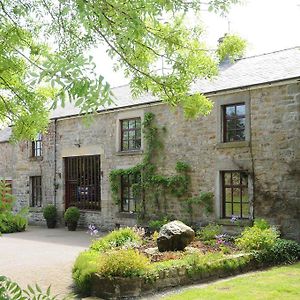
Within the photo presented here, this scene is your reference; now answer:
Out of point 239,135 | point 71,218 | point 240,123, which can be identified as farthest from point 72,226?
point 240,123

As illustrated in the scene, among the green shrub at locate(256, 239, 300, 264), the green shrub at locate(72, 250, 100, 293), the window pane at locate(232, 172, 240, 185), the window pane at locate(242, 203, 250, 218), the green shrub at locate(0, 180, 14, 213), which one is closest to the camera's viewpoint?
the green shrub at locate(0, 180, 14, 213)

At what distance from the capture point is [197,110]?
4.86 m

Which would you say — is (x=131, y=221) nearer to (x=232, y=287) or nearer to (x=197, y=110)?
(x=232, y=287)

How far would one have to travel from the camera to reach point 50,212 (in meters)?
20.4

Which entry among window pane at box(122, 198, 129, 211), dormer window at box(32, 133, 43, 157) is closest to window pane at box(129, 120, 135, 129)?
window pane at box(122, 198, 129, 211)

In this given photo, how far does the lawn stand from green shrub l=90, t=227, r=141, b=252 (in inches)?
129

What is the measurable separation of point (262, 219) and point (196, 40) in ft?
29.0

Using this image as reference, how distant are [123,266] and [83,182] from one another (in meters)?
11.8

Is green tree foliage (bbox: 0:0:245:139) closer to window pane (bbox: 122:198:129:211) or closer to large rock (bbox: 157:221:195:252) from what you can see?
large rock (bbox: 157:221:195:252)

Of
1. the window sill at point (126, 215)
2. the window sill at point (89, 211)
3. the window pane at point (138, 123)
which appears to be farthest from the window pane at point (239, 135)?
the window sill at point (89, 211)

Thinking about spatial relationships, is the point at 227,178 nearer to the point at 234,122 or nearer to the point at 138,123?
the point at 234,122

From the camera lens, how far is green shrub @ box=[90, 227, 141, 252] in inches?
438

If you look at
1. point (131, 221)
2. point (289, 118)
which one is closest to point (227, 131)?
point (289, 118)

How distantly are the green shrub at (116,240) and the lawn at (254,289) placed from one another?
3266 mm
